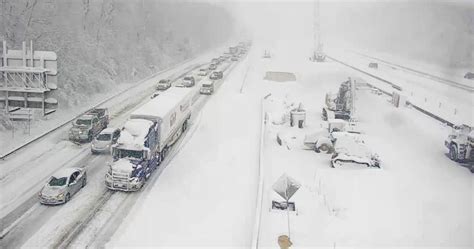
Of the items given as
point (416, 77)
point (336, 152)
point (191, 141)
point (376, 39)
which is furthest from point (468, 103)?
point (376, 39)

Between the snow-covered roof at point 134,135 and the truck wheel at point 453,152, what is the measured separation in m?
22.3

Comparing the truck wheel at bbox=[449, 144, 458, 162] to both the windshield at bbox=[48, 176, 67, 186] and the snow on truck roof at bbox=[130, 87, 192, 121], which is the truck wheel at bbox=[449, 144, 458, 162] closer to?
the snow on truck roof at bbox=[130, 87, 192, 121]

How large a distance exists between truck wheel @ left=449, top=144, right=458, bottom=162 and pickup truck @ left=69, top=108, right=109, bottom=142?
27764 mm

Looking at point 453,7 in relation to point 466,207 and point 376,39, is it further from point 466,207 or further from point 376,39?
point 466,207

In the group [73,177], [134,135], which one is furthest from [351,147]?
[73,177]

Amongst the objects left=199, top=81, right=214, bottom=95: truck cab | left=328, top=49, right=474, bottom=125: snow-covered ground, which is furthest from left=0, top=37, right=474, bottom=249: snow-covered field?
left=199, top=81, right=214, bottom=95: truck cab

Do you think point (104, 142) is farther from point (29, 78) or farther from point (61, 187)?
point (61, 187)

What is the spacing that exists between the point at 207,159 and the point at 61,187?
10.3 meters

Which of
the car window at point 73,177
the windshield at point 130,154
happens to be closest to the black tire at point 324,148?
the windshield at point 130,154

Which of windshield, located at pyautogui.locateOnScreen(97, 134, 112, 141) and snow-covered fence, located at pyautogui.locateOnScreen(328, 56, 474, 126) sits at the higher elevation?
snow-covered fence, located at pyautogui.locateOnScreen(328, 56, 474, 126)

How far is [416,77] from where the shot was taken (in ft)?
250

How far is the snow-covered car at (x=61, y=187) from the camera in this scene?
→ 21547mm

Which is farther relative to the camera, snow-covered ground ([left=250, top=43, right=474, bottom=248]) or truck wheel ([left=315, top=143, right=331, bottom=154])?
truck wheel ([left=315, top=143, right=331, bottom=154])

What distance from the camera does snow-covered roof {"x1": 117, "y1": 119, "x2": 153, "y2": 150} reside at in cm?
2362
